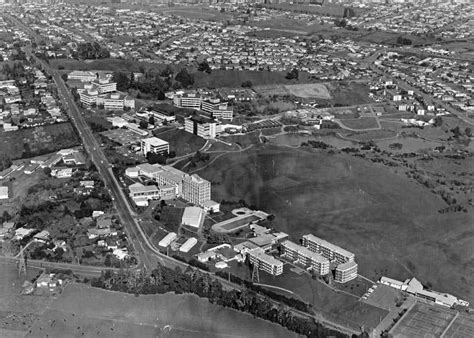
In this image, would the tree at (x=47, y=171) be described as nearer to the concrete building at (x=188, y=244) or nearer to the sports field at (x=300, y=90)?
the concrete building at (x=188, y=244)

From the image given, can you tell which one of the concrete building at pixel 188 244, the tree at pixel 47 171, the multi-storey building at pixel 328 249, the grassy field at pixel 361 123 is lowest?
the grassy field at pixel 361 123

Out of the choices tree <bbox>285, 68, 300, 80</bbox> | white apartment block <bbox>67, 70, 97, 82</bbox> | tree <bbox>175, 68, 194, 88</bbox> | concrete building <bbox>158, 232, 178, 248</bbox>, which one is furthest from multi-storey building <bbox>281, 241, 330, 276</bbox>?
white apartment block <bbox>67, 70, 97, 82</bbox>

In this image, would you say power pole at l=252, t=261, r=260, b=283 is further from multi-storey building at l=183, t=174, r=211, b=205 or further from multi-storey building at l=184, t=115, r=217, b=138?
multi-storey building at l=184, t=115, r=217, b=138

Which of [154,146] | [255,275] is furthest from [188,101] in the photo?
[255,275]

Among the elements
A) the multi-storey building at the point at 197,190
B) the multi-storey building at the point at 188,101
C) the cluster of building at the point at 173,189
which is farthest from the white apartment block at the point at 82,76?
the multi-storey building at the point at 197,190

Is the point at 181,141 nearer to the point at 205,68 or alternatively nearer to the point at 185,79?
the point at 185,79

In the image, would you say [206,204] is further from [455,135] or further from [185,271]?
[455,135]
